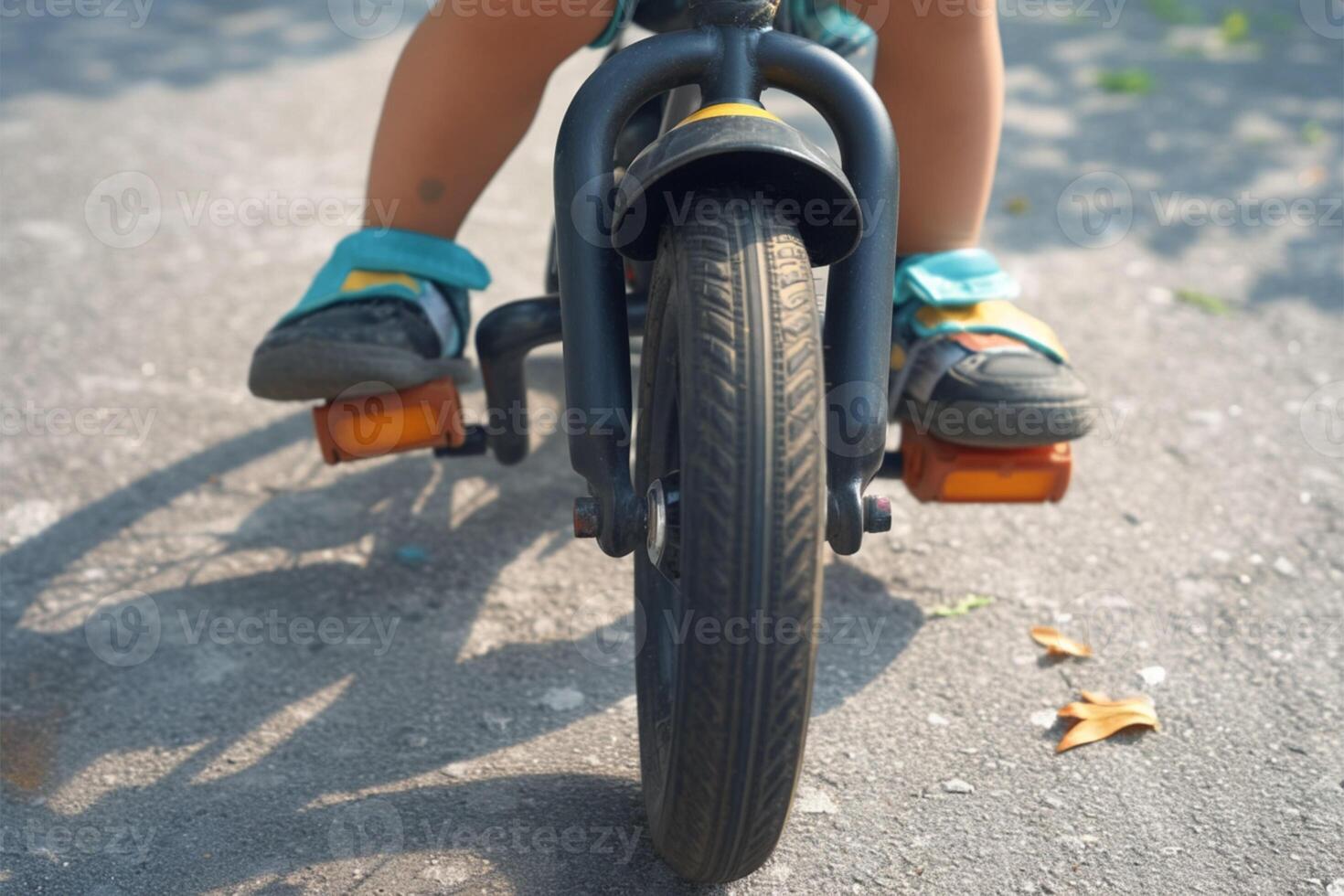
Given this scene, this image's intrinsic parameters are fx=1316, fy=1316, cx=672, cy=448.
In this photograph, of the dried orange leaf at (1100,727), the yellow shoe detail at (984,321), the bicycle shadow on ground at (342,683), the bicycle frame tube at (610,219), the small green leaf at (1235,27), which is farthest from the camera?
the small green leaf at (1235,27)

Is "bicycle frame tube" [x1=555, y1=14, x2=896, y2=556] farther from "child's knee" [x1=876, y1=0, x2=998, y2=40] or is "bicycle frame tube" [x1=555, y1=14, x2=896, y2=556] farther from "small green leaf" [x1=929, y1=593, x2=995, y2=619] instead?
"small green leaf" [x1=929, y1=593, x2=995, y2=619]

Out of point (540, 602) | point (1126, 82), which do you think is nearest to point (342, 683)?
point (540, 602)

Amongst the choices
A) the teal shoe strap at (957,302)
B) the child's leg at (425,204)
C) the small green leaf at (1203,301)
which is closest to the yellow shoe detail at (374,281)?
the child's leg at (425,204)

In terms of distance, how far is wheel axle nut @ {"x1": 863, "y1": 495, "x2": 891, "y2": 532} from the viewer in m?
1.29

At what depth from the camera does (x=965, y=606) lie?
190cm

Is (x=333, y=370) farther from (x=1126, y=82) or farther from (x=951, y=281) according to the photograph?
(x=1126, y=82)

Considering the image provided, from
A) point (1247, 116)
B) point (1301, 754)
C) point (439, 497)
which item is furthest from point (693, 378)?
point (1247, 116)

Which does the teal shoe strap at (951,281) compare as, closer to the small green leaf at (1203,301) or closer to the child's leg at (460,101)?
the child's leg at (460,101)

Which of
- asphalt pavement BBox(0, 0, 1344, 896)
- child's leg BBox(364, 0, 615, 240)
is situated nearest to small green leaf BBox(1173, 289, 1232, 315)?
asphalt pavement BBox(0, 0, 1344, 896)

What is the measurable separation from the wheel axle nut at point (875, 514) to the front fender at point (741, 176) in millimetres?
251

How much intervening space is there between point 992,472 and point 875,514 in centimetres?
56

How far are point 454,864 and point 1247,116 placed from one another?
3413 millimetres

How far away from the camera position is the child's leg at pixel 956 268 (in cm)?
173

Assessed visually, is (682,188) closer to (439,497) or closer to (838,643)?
(838,643)
